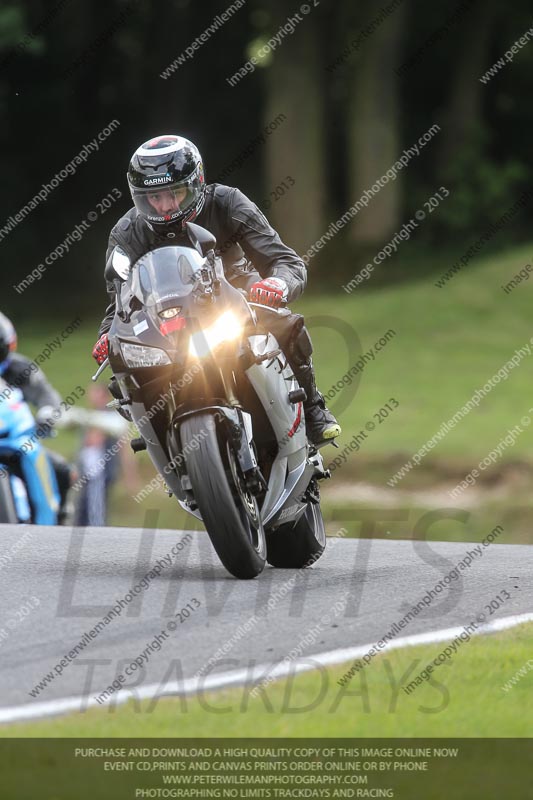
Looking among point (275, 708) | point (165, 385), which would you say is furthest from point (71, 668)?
point (165, 385)

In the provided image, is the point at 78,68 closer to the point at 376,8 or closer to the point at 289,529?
the point at 376,8

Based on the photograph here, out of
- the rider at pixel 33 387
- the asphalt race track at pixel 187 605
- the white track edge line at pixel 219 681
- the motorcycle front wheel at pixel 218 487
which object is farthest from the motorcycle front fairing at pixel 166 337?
the rider at pixel 33 387

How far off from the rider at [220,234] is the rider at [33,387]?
10.7ft

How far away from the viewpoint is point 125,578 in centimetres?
730

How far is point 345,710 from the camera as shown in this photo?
199 inches

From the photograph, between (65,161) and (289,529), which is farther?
(65,161)

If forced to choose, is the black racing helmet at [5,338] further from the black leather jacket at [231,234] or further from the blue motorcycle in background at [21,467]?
the black leather jacket at [231,234]

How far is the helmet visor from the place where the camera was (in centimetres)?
706

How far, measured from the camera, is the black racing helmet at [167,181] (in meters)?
7.04

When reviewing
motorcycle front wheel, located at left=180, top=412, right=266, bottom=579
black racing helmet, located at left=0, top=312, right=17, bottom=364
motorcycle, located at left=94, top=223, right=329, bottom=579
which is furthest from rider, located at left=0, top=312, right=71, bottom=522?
motorcycle front wheel, located at left=180, top=412, right=266, bottom=579

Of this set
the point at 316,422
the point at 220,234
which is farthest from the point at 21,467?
the point at 220,234

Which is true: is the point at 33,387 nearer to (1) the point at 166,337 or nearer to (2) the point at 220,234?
(2) the point at 220,234

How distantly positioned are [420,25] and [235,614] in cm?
3132

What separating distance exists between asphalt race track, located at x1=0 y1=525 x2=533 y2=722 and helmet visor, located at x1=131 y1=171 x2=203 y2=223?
5.87ft
